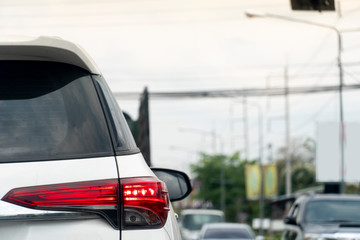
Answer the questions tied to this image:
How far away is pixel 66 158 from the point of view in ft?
10.3

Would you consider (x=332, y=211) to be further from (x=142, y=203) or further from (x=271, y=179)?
(x=271, y=179)

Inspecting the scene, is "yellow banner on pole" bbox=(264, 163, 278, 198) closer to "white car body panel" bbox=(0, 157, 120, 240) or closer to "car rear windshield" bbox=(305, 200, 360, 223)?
"car rear windshield" bbox=(305, 200, 360, 223)

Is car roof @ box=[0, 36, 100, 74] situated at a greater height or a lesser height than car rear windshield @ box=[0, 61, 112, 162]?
greater

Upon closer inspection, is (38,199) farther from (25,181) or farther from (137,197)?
(137,197)

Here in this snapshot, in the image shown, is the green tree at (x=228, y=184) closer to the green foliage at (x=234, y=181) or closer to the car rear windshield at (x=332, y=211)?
the green foliage at (x=234, y=181)

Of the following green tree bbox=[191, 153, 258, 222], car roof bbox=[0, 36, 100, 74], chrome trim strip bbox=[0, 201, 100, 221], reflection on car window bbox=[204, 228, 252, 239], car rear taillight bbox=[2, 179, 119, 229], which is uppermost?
car roof bbox=[0, 36, 100, 74]

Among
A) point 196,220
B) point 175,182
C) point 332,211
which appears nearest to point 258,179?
point 196,220

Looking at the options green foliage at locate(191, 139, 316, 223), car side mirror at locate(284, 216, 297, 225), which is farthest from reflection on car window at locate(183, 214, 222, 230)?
green foliage at locate(191, 139, 316, 223)

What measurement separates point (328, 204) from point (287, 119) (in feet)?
174

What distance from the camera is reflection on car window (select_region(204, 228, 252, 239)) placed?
86.5 feet

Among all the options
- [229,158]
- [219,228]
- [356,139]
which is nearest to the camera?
[219,228]

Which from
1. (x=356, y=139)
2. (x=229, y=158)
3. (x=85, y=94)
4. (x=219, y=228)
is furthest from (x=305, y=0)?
(x=229, y=158)

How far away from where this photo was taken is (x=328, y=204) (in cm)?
1500

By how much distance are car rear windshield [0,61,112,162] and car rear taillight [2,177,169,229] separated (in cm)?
11
